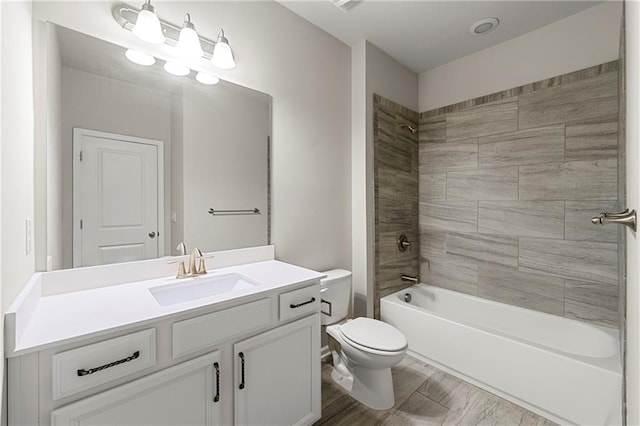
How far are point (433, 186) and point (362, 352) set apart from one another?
176 cm

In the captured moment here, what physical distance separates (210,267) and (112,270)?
449 millimetres

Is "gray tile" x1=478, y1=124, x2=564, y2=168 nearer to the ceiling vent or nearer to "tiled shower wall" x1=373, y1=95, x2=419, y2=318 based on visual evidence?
"tiled shower wall" x1=373, y1=95, x2=419, y2=318

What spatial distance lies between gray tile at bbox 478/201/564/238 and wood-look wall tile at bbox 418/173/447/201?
36cm

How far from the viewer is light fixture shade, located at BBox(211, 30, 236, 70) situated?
1.54 m

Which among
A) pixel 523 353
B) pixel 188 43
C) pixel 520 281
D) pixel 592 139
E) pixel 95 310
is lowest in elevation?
pixel 523 353

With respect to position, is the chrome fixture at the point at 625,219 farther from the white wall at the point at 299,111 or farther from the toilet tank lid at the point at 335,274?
the white wall at the point at 299,111

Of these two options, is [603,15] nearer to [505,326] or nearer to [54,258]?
[505,326]

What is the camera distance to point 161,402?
971 millimetres

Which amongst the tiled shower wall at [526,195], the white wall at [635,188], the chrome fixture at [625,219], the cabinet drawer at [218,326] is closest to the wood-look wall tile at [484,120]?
the tiled shower wall at [526,195]

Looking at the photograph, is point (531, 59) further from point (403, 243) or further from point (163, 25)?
point (163, 25)

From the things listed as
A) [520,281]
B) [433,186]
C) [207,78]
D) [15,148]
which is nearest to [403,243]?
[433,186]

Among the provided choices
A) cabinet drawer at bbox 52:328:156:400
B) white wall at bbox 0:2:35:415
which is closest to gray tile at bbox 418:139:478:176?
cabinet drawer at bbox 52:328:156:400

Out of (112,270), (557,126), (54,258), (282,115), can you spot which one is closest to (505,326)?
(557,126)

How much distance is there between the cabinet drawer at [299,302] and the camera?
4.30ft
